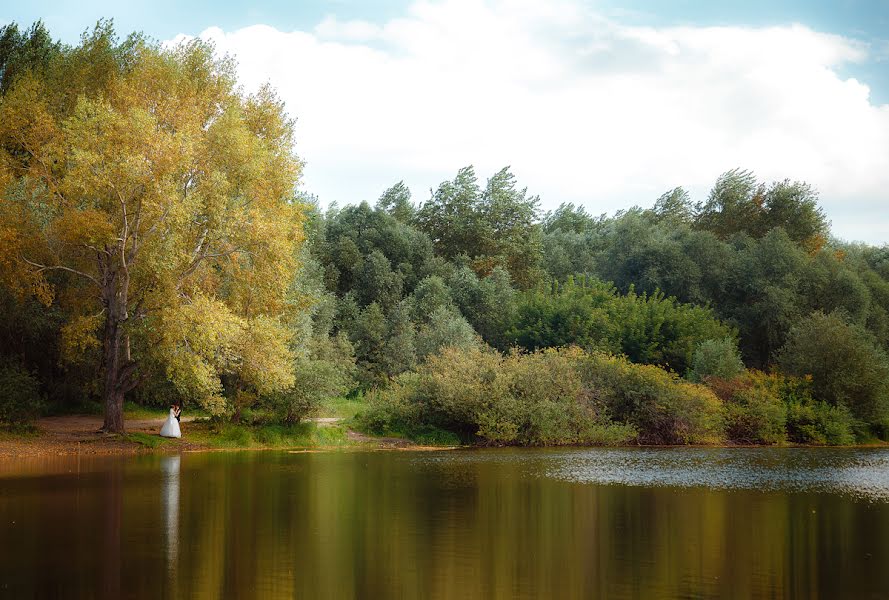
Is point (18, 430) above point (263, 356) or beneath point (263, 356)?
beneath

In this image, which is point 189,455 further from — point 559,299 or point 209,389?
point 559,299

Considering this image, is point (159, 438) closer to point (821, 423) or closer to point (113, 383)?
point (113, 383)

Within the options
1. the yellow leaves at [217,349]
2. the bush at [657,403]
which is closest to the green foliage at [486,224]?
the bush at [657,403]

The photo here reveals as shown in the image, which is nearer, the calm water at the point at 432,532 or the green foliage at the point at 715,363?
the calm water at the point at 432,532

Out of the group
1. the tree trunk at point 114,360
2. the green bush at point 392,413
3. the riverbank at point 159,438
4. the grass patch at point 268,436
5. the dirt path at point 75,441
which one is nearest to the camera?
the dirt path at point 75,441

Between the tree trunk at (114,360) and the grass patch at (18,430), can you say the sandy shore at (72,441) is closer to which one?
the grass patch at (18,430)

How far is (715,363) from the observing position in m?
42.4

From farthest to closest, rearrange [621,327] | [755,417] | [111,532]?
[621,327] < [755,417] < [111,532]

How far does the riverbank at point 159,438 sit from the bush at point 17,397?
629mm

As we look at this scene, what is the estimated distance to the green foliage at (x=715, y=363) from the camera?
41750mm

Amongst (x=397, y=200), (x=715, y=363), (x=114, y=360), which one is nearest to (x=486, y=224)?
(x=397, y=200)

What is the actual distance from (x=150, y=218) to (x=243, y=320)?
4656 millimetres

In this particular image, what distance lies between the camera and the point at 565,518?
16.1m

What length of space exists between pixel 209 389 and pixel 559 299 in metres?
25.6
